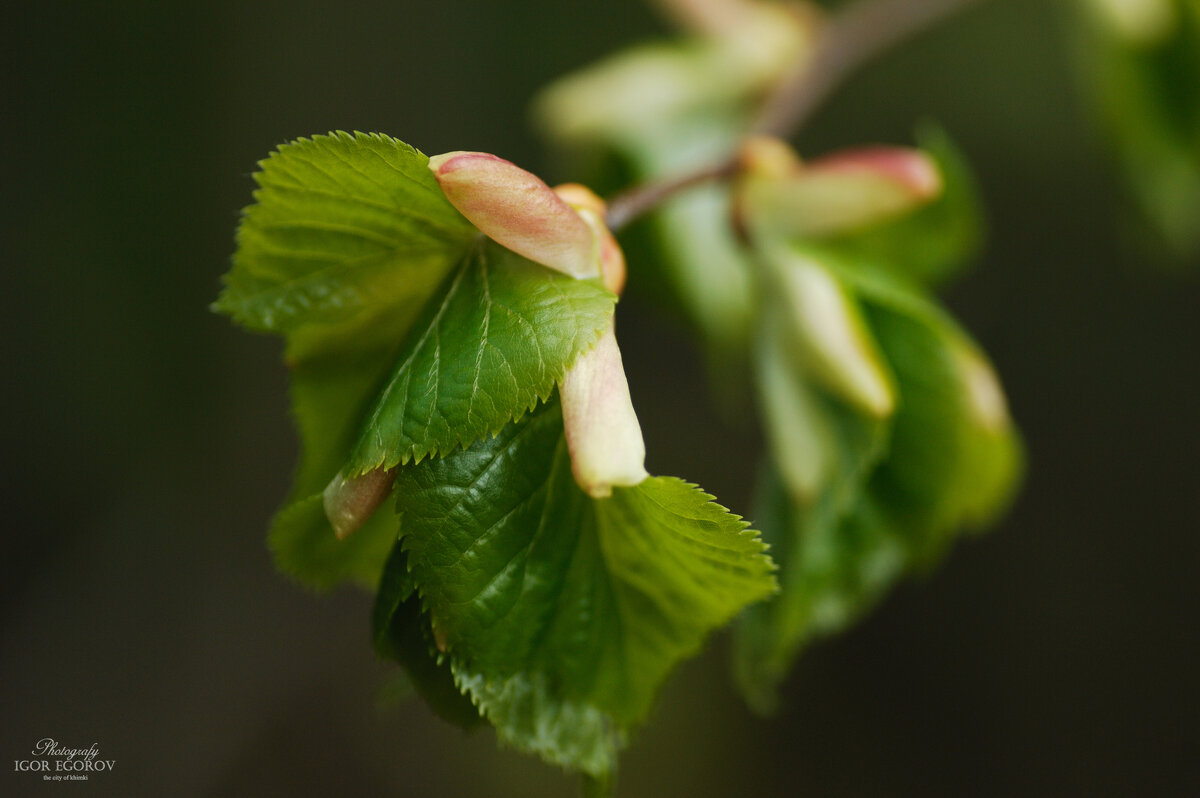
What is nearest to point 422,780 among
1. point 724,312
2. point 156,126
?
point 156,126

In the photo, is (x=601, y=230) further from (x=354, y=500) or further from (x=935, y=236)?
(x=935, y=236)

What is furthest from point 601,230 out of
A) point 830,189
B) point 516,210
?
point 830,189

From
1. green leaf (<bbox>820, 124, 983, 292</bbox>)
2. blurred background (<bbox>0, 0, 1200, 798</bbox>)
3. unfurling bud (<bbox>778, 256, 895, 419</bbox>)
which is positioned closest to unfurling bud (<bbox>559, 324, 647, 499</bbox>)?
unfurling bud (<bbox>778, 256, 895, 419</bbox>)

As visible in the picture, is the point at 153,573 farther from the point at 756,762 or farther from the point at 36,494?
the point at 756,762

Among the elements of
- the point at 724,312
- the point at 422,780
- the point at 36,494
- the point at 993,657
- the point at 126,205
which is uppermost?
the point at 724,312

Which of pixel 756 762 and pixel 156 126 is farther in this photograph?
pixel 756 762

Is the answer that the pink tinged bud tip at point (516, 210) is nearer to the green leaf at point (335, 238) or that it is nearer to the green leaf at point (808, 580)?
the green leaf at point (335, 238)
